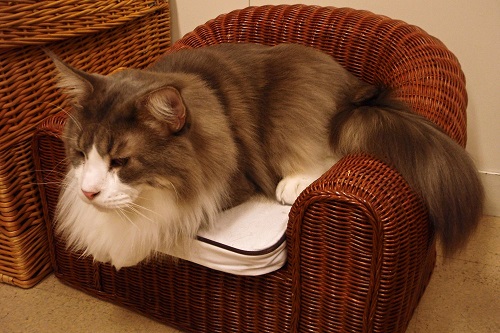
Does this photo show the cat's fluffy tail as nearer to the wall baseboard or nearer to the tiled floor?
the tiled floor

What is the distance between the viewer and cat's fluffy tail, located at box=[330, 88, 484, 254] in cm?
123

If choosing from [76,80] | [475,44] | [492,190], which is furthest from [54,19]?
[492,190]

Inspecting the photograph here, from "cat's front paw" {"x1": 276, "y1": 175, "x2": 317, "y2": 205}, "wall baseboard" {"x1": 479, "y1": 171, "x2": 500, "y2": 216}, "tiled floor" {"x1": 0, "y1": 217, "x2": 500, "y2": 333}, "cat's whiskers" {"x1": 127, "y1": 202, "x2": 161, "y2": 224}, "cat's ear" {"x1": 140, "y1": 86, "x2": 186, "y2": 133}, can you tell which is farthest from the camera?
"wall baseboard" {"x1": 479, "y1": 171, "x2": 500, "y2": 216}

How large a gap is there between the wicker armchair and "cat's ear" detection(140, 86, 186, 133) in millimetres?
333

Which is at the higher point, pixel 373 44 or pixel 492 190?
pixel 373 44

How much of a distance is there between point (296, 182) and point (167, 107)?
0.49m

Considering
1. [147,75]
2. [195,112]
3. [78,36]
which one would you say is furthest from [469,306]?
[78,36]

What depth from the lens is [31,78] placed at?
1602 mm

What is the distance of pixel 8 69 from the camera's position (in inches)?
60.4

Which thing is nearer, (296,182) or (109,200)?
(109,200)

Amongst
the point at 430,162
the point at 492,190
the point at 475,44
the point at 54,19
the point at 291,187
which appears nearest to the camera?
the point at 430,162

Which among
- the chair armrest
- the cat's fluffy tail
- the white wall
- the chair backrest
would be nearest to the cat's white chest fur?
the chair armrest

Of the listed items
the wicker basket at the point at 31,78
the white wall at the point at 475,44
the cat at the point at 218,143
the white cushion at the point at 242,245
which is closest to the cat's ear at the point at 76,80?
the cat at the point at 218,143

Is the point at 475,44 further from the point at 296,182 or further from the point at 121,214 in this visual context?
the point at 121,214
